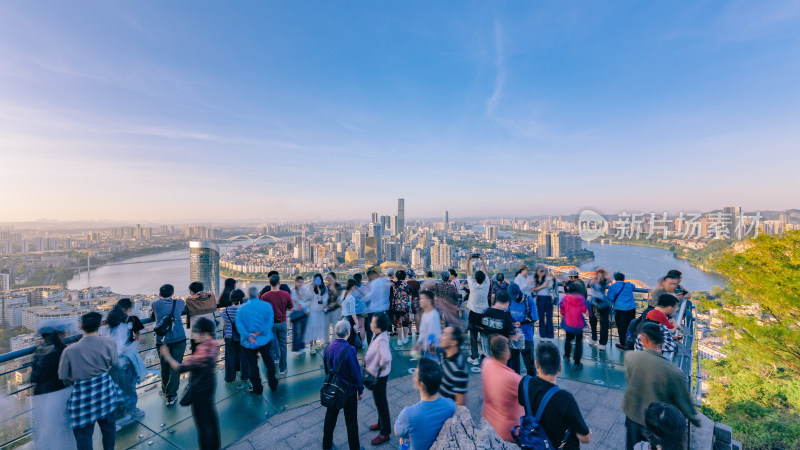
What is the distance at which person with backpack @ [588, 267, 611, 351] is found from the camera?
536 centimetres

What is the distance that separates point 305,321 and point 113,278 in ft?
109

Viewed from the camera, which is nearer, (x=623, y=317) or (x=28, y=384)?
(x=28, y=384)

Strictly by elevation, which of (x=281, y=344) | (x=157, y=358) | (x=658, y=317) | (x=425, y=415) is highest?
(x=658, y=317)

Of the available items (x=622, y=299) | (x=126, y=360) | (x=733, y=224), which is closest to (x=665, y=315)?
(x=622, y=299)

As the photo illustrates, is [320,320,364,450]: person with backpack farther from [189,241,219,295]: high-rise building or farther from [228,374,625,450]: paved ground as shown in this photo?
[189,241,219,295]: high-rise building

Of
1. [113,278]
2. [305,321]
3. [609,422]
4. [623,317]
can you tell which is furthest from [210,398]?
[113,278]

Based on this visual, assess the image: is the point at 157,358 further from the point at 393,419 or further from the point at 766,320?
the point at 766,320

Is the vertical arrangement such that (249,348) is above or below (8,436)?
above

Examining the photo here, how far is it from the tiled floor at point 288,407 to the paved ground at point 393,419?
0.01 m

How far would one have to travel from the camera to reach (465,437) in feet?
5.29

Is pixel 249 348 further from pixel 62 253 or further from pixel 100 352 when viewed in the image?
pixel 62 253

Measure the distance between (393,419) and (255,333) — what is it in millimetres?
2069

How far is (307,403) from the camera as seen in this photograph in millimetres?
3961

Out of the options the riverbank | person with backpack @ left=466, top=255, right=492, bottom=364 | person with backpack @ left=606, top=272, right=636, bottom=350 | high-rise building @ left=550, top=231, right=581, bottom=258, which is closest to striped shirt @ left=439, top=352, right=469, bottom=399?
person with backpack @ left=466, top=255, right=492, bottom=364
